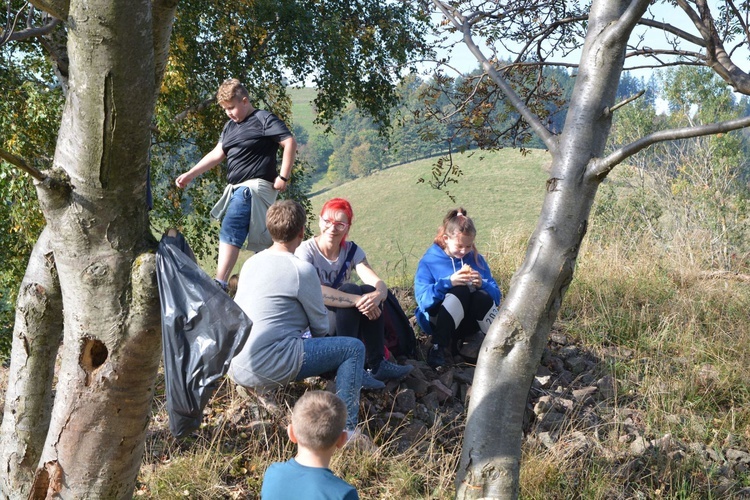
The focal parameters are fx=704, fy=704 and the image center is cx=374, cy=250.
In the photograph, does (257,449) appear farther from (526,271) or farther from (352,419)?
(526,271)

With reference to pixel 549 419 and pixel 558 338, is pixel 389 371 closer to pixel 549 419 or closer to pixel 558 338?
pixel 549 419

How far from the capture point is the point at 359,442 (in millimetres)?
4105

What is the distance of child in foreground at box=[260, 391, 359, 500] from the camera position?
2418 millimetres

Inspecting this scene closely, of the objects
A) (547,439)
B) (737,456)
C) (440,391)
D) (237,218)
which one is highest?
(237,218)

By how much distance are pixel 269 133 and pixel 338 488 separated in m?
3.31

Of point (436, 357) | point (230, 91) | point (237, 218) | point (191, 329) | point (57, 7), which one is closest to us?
point (57, 7)

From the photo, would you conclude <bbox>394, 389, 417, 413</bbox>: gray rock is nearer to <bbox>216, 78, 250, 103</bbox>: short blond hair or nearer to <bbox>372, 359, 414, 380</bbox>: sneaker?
<bbox>372, 359, 414, 380</bbox>: sneaker

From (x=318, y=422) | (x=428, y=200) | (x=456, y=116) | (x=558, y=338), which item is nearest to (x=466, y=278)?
(x=558, y=338)

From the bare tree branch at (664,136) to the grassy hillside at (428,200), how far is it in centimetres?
3690

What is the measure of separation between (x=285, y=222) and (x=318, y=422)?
172 centimetres

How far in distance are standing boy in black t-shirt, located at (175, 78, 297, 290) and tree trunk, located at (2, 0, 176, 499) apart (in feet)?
7.51

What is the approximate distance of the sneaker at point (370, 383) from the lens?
460 centimetres

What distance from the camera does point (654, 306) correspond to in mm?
6766

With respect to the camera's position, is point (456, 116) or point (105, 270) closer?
point (105, 270)
